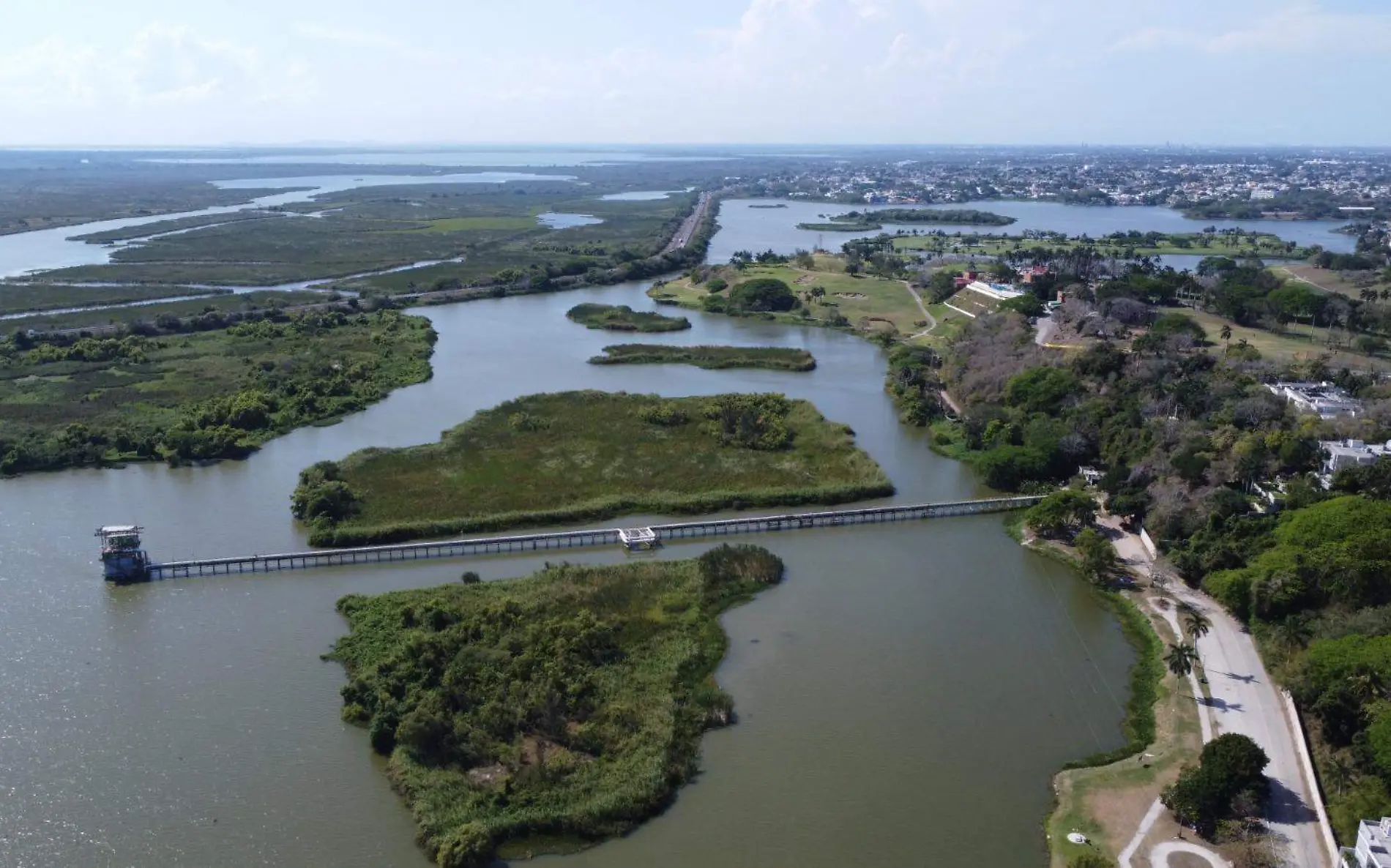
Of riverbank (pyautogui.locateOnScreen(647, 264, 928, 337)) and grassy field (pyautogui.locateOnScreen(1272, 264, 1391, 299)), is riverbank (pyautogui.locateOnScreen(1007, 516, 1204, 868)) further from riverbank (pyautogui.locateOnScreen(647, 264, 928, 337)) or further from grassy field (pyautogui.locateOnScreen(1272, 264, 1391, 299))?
grassy field (pyautogui.locateOnScreen(1272, 264, 1391, 299))

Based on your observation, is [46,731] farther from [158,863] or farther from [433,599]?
[433,599]

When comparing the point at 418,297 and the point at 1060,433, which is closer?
the point at 1060,433

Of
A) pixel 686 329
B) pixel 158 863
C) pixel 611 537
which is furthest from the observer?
pixel 686 329

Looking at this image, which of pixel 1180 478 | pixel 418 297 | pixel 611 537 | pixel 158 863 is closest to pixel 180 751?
pixel 158 863

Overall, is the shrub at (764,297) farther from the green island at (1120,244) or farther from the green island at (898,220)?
the green island at (898,220)

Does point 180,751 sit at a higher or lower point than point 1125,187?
lower

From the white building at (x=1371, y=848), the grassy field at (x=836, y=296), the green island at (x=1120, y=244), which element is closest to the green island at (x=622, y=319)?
the grassy field at (x=836, y=296)

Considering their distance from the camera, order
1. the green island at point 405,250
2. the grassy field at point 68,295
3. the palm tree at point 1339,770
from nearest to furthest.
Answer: the palm tree at point 1339,770
the grassy field at point 68,295
the green island at point 405,250

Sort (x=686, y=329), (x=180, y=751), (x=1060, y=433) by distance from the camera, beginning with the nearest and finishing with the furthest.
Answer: (x=180, y=751) < (x=1060, y=433) < (x=686, y=329)
